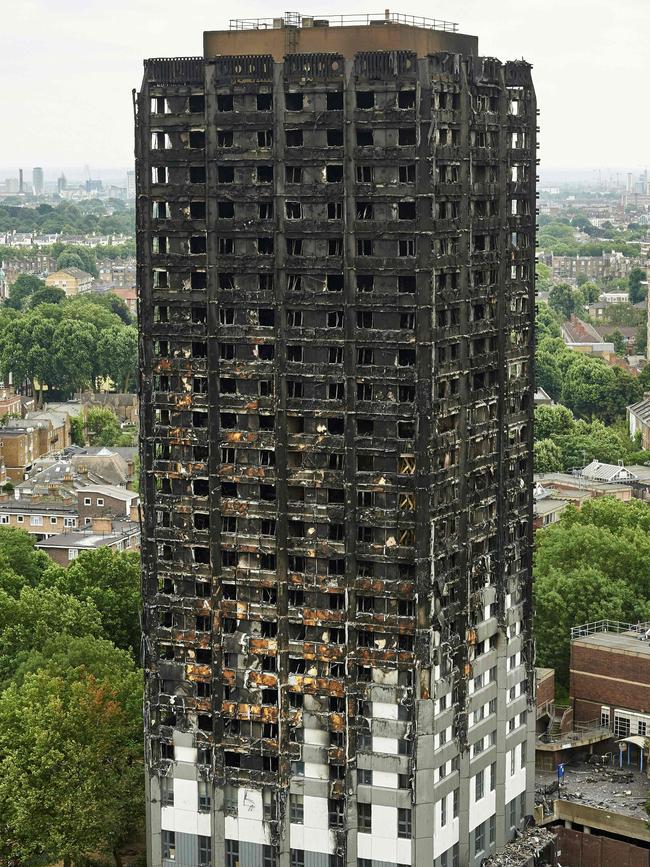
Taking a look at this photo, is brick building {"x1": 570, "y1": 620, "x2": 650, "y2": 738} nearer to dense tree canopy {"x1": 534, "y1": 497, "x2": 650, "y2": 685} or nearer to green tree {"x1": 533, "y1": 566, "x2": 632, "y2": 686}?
green tree {"x1": 533, "y1": 566, "x2": 632, "y2": 686}

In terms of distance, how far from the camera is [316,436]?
102 meters

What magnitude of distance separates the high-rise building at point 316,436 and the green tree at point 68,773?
7609 millimetres

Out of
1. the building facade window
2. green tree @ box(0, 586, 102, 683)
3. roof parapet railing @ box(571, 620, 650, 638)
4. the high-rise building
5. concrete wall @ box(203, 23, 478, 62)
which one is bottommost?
the building facade window

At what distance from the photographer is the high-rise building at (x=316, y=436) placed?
99.8 meters

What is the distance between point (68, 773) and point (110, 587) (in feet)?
116

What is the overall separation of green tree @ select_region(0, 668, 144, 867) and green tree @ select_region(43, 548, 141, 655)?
2270 centimetres

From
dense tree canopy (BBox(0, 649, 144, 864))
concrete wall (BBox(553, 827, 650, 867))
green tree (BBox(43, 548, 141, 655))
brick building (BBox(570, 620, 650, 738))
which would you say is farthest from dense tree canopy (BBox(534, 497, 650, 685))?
dense tree canopy (BBox(0, 649, 144, 864))

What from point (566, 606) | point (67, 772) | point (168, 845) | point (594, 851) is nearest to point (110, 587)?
point (67, 772)

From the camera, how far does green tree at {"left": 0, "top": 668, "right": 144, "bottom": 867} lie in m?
112

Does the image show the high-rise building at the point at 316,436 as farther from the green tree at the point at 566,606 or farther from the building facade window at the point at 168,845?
the green tree at the point at 566,606

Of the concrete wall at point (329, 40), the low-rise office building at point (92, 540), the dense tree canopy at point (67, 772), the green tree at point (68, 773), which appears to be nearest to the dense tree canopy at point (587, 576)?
the dense tree canopy at point (67, 772)

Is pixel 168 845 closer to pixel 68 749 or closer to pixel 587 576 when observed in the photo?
pixel 68 749

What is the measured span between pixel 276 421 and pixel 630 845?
3453 cm

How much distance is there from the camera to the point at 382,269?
99625mm
